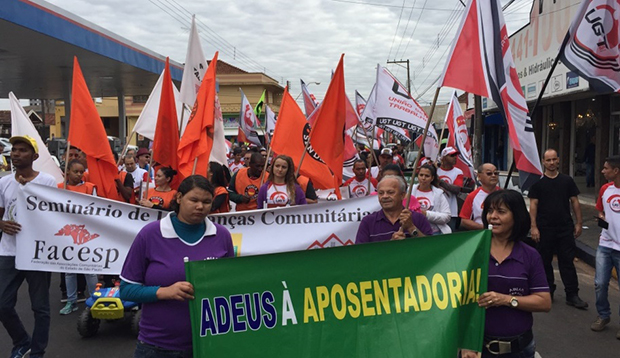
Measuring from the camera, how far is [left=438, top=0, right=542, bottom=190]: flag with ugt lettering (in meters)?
4.30

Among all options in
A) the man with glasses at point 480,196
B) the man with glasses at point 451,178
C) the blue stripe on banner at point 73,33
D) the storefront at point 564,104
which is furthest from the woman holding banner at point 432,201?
the blue stripe on banner at point 73,33

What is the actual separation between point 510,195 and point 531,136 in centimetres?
132

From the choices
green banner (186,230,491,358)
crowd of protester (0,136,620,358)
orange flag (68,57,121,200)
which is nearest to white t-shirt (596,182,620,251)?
crowd of protester (0,136,620,358)

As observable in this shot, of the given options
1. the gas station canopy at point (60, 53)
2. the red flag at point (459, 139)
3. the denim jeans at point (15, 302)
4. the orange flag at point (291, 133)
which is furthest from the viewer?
the gas station canopy at point (60, 53)

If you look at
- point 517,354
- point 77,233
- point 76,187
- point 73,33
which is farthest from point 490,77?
point 73,33

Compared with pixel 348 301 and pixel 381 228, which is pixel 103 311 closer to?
pixel 381 228

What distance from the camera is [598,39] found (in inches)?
189

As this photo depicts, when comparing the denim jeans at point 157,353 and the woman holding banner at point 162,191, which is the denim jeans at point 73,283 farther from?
the denim jeans at point 157,353

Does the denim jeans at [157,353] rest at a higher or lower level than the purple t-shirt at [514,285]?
lower

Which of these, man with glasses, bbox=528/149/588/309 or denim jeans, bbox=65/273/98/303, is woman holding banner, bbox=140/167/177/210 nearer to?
denim jeans, bbox=65/273/98/303

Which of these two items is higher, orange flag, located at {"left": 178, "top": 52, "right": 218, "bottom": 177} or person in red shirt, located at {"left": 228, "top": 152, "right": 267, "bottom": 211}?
orange flag, located at {"left": 178, "top": 52, "right": 218, "bottom": 177}

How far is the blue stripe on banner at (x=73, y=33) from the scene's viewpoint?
1341 centimetres

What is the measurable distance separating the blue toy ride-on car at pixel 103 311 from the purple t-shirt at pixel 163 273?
2.51m

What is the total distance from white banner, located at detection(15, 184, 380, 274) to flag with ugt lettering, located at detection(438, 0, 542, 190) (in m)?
1.82
